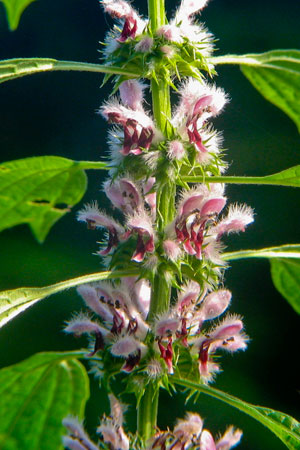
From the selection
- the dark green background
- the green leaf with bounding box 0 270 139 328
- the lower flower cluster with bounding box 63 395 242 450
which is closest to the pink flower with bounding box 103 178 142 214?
the green leaf with bounding box 0 270 139 328

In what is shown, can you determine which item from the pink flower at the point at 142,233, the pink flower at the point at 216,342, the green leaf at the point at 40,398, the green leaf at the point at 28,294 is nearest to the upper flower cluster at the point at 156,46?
the pink flower at the point at 142,233

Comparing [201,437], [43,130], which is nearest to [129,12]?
[201,437]

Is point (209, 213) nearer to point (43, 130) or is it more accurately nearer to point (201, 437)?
point (201, 437)

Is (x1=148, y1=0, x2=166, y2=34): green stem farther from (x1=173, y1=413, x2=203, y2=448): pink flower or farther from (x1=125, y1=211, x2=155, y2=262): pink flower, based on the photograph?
(x1=173, y1=413, x2=203, y2=448): pink flower

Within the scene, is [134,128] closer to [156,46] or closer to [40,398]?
[156,46]

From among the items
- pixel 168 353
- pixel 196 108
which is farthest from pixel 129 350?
pixel 196 108

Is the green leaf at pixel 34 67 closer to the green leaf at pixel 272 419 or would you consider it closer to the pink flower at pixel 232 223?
the pink flower at pixel 232 223
